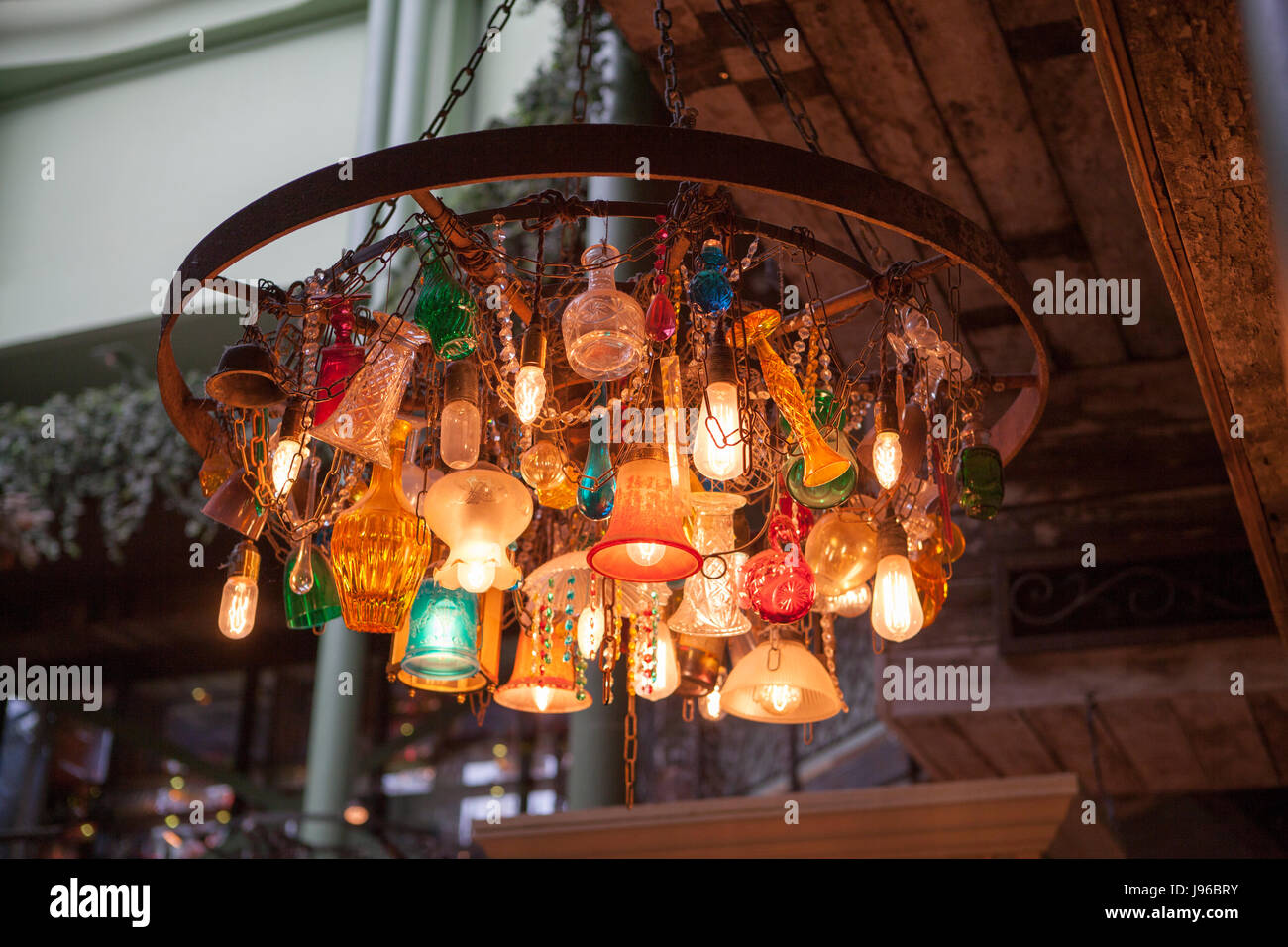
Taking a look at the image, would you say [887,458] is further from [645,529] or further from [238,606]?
[238,606]

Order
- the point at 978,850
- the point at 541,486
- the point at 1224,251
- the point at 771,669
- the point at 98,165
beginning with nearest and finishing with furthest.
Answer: the point at 1224,251, the point at 541,486, the point at 771,669, the point at 978,850, the point at 98,165

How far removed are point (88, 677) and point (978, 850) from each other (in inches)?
341

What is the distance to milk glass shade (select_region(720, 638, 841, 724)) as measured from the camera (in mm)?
1837

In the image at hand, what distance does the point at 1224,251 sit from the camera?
1.58 m

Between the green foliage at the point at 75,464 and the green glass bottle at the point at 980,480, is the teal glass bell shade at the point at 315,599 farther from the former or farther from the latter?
the green foliage at the point at 75,464

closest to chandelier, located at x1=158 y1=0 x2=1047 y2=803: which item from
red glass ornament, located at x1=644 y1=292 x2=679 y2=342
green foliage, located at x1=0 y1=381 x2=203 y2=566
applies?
red glass ornament, located at x1=644 y1=292 x2=679 y2=342

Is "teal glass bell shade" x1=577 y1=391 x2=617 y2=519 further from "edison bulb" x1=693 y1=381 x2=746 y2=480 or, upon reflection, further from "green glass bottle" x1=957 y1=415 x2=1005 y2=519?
"green glass bottle" x1=957 y1=415 x2=1005 y2=519

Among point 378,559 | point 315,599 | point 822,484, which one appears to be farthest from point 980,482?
point 315,599

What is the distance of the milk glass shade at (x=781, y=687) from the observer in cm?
184

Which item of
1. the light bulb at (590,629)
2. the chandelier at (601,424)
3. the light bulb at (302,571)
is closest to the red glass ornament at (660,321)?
the chandelier at (601,424)

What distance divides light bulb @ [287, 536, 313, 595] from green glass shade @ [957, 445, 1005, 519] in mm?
940

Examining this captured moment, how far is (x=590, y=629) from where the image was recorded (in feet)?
5.98

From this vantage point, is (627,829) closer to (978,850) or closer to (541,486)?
(978,850)
